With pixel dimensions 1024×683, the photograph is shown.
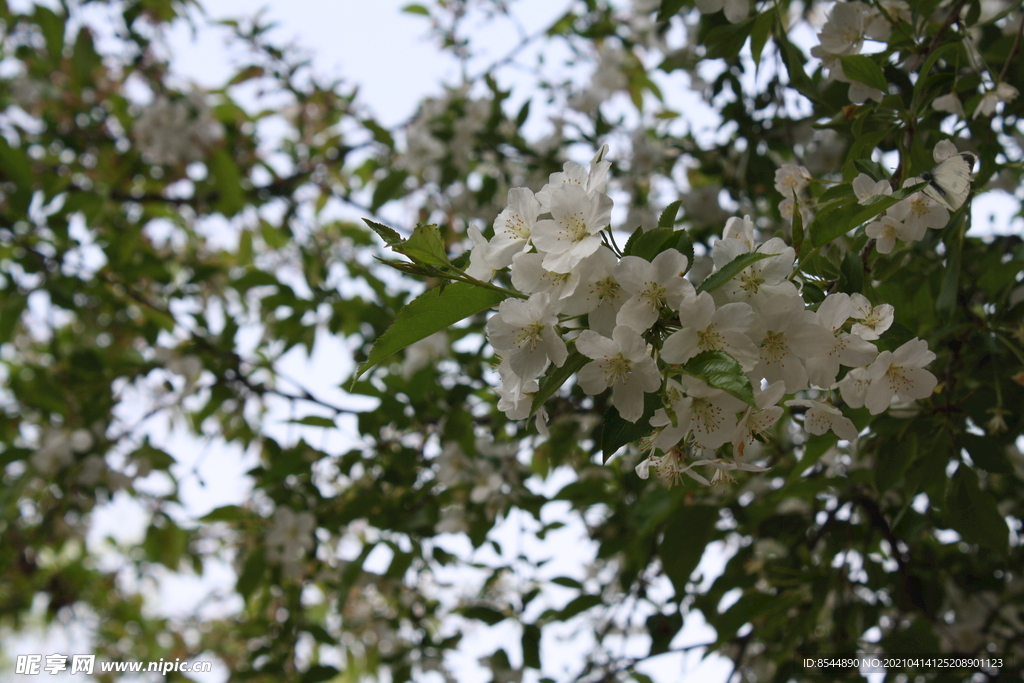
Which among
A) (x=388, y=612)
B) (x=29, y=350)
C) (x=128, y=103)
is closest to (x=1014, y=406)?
(x=388, y=612)

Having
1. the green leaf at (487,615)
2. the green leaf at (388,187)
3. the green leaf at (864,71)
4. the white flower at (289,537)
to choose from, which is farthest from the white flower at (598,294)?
the green leaf at (388,187)

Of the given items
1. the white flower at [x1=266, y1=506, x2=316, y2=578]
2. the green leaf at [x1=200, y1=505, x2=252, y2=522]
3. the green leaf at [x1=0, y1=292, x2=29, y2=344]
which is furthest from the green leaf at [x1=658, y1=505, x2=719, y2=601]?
the green leaf at [x1=0, y1=292, x2=29, y2=344]

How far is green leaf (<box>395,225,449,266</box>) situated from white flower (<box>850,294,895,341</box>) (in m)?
0.46

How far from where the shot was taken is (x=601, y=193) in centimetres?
80

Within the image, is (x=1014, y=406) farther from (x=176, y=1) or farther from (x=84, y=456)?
(x=176, y=1)

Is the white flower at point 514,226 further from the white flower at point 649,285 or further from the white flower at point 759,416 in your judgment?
the white flower at point 759,416

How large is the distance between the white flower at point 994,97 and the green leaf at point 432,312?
35.2 inches

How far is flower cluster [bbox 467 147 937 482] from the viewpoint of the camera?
731 mm

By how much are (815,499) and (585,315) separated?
121cm

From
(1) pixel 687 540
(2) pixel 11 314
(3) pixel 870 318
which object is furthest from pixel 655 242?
(2) pixel 11 314

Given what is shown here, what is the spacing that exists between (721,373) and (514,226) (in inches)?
12.6

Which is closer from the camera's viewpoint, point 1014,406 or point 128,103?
point 1014,406

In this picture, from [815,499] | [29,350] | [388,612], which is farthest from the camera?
[29,350]

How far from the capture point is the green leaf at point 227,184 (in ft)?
9.98
